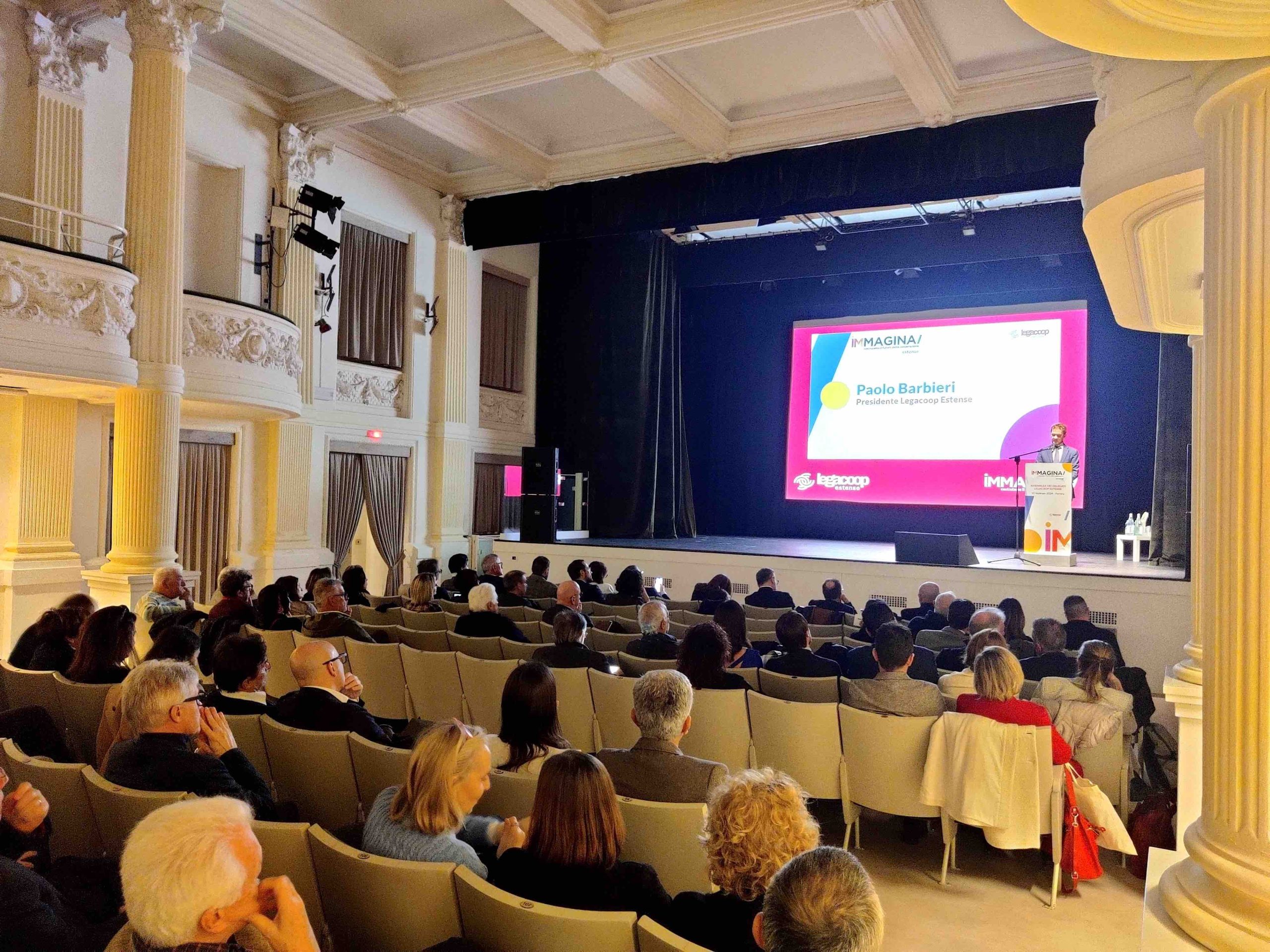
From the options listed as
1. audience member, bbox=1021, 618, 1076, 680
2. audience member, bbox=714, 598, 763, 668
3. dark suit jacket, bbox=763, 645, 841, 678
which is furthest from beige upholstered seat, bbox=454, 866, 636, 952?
audience member, bbox=1021, 618, 1076, 680

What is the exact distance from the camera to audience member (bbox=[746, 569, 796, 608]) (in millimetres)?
7633

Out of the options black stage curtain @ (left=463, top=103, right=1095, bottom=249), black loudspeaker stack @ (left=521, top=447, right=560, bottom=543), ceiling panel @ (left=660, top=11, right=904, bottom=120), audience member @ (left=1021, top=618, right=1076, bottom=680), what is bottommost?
audience member @ (left=1021, top=618, right=1076, bottom=680)

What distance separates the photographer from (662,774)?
9.55ft

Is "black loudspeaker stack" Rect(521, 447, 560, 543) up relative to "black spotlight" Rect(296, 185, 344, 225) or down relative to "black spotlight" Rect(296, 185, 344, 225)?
down

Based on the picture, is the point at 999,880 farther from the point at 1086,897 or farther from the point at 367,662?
the point at 367,662

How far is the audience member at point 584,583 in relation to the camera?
299 inches

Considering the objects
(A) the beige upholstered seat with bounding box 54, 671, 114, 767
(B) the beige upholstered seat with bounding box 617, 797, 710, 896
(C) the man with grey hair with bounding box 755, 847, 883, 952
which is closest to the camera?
(C) the man with grey hair with bounding box 755, 847, 883, 952

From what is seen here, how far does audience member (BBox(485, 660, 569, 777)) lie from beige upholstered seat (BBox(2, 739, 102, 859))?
1217mm

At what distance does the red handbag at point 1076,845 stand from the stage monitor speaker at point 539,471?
29.4 feet

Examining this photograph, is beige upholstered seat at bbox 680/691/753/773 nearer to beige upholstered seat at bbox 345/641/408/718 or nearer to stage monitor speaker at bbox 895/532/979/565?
beige upholstered seat at bbox 345/641/408/718

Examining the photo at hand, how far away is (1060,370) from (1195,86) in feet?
35.1

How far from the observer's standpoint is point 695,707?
405cm

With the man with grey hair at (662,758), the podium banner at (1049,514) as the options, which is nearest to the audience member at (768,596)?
the podium banner at (1049,514)

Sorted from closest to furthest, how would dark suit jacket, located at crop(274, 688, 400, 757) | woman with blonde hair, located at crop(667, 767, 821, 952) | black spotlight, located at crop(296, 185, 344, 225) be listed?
woman with blonde hair, located at crop(667, 767, 821, 952), dark suit jacket, located at crop(274, 688, 400, 757), black spotlight, located at crop(296, 185, 344, 225)
